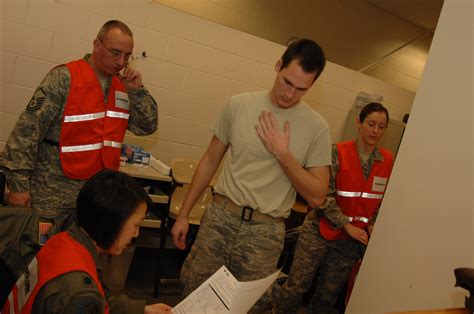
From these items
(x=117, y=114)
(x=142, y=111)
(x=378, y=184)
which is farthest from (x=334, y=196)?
(x=117, y=114)

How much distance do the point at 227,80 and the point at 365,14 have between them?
2496mm

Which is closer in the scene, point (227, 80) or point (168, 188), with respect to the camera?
point (168, 188)

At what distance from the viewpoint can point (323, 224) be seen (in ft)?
7.91

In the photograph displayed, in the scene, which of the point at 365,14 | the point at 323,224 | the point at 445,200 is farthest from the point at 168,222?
the point at 365,14

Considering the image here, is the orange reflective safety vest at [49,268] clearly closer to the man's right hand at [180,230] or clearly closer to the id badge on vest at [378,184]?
the man's right hand at [180,230]

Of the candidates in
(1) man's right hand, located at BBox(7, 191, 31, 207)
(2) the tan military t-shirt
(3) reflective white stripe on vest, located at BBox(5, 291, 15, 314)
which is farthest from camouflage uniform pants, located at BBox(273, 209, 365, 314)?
(3) reflective white stripe on vest, located at BBox(5, 291, 15, 314)

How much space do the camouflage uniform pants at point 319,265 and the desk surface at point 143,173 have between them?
1011mm

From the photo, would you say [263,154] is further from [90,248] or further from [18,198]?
[18,198]

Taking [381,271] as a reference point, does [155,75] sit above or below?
above

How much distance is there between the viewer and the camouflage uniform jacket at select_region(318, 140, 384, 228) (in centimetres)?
232

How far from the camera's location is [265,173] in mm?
1581

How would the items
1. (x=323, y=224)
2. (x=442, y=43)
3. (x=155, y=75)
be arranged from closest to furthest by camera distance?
1. (x=442, y=43)
2. (x=323, y=224)
3. (x=155, y=75)

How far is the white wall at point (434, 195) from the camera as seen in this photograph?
4.33 ft

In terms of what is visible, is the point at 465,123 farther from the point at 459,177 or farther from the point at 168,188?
the point at 168,188
